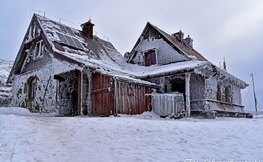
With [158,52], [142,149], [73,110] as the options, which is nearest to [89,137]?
[142,149]

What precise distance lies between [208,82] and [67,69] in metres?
8.86

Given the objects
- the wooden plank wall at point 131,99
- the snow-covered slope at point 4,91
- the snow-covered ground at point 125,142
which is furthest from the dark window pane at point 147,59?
the snow-covered slope at point 4,91

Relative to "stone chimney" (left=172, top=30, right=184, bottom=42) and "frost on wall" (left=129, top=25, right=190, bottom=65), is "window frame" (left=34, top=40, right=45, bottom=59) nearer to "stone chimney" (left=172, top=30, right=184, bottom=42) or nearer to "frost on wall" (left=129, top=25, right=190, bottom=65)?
"frost on wall" (left=129, top=25, right=190, bottom=65)

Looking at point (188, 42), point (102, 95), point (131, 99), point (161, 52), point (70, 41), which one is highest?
point (188, 42)

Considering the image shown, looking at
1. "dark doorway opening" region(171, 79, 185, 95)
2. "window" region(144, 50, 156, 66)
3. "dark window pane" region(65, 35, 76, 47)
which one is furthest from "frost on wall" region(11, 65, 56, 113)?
"dark doorway opening" region(171, 79, 185, 95)

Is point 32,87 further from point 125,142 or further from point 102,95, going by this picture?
point 125,142

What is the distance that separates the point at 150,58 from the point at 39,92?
8.74 m

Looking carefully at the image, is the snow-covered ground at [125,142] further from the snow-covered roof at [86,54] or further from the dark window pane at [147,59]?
the dark window pane at [147,59]

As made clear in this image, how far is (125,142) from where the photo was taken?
5.13m

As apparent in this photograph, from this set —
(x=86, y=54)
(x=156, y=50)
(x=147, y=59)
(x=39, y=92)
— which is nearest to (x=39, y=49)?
(x=39, y=92)

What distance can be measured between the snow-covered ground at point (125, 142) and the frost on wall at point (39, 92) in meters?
6.96

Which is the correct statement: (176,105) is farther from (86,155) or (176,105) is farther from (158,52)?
(86,155)

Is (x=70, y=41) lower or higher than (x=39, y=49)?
higher

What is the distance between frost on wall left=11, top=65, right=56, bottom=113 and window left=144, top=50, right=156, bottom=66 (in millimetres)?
7632
